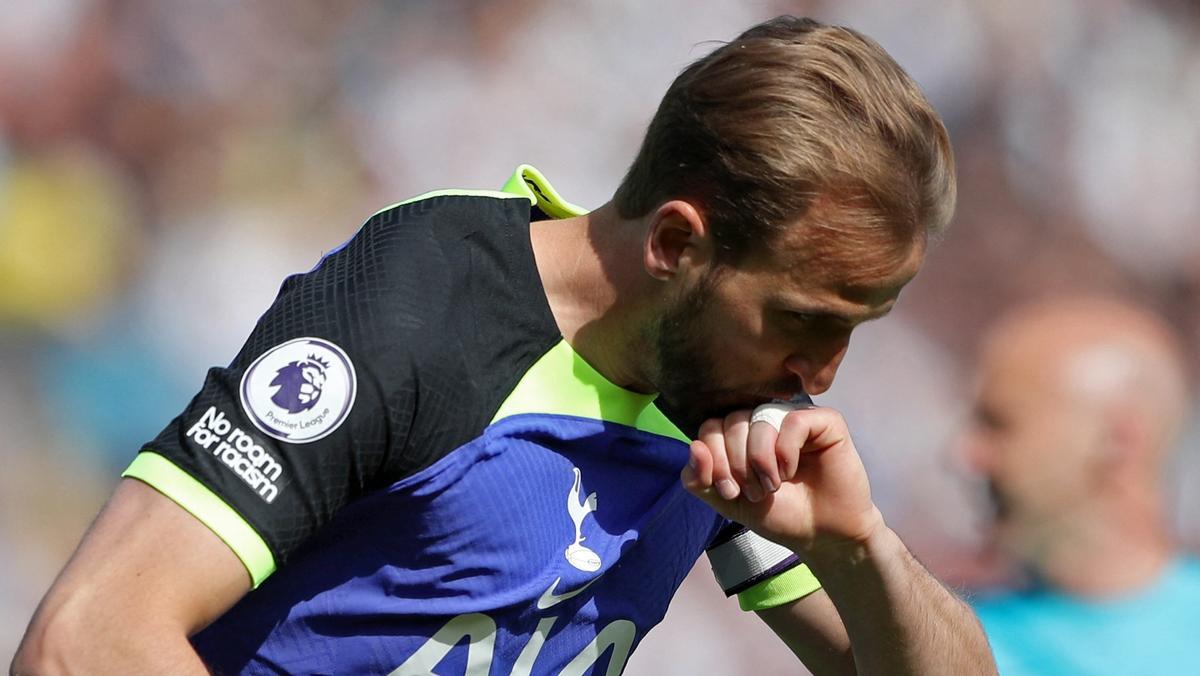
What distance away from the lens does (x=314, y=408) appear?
1.76 metres

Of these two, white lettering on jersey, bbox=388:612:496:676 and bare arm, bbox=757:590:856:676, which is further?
bare arm, bbox=757:590:856:676

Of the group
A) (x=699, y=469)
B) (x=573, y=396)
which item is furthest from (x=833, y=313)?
(x=573, y=396)

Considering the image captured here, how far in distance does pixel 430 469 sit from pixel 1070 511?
3.29 m

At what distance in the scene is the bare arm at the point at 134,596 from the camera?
1619mm

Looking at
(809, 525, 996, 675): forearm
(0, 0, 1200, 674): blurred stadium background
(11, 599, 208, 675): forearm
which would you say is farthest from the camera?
(0, 0, 1200, 674): blurred stadium background

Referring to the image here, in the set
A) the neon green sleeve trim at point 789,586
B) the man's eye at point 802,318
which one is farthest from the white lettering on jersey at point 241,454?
the neon green sleeve trim at point 789,586

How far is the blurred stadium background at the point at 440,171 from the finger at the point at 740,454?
193 cm

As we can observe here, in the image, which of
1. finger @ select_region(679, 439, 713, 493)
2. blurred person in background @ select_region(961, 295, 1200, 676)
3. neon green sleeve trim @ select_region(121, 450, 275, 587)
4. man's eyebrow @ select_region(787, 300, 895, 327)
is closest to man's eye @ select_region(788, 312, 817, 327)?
man's eyebrow @ select_region(787, 300, 895, 327)

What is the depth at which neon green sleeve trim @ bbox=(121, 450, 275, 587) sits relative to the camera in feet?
5.55

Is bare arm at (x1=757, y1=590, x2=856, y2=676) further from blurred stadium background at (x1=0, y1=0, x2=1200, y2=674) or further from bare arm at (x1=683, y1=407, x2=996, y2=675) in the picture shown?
blurred stadium background at (x1=0, y1=0, x2=1200, y2=674)

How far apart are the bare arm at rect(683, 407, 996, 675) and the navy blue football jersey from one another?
20 cm

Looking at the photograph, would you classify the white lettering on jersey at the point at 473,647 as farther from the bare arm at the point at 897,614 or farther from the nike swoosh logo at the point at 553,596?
the bare arm at the point at 897,614

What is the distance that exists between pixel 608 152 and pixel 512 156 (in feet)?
1.05

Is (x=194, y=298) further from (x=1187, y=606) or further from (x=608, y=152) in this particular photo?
(x=1187, y=606)
